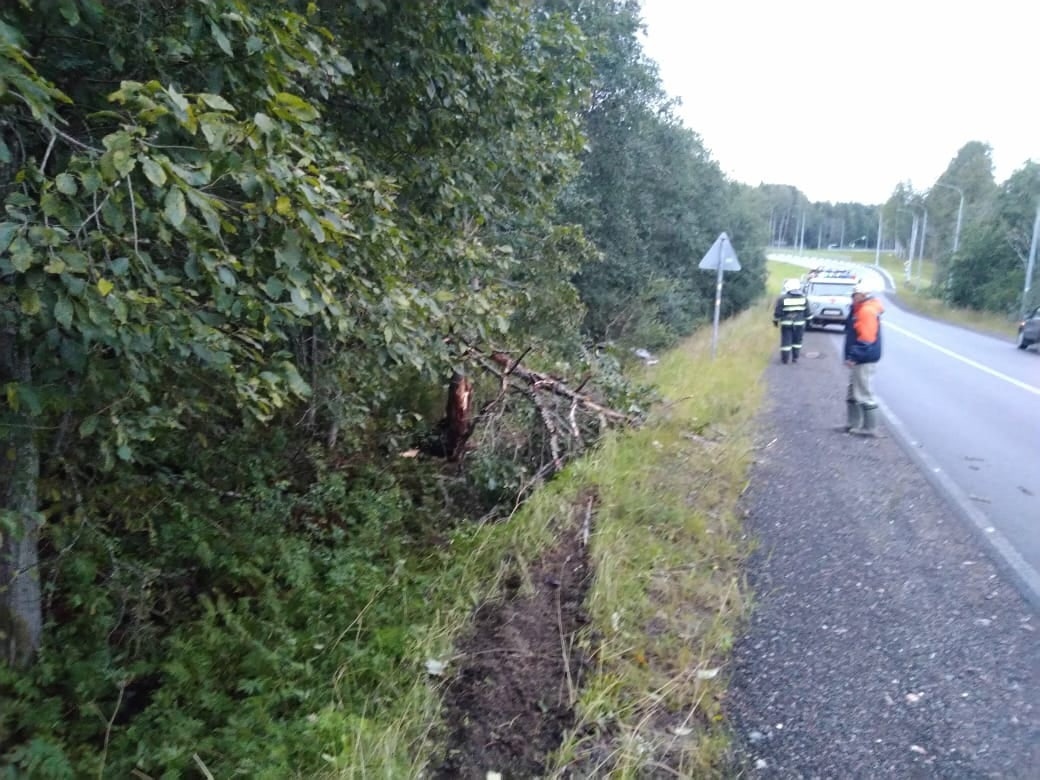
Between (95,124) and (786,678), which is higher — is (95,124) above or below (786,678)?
above

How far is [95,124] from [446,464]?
4698mm

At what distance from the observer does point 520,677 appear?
3.78 meters

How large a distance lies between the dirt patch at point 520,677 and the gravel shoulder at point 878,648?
2.63 feet

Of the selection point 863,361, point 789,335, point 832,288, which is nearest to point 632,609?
point 863,361

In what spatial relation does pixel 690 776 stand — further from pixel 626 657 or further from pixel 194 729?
pixel 194 729

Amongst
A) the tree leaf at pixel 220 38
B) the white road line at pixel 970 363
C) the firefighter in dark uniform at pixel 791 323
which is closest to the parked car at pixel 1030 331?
the white road line at pixel 970 363

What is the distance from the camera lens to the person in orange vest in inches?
355

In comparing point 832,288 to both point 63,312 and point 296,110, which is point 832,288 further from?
point 63,312

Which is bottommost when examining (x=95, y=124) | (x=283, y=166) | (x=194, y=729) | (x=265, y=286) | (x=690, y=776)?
(x=194, y=729)

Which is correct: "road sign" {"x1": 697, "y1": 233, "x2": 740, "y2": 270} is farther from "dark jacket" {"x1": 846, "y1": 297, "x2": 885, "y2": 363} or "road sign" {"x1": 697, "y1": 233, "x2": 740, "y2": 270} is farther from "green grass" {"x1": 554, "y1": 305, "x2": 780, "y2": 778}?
"green grass" {"x1": 554, "y1": 305, "x2": 780, "y2": 778}

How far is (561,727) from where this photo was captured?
3438 mm

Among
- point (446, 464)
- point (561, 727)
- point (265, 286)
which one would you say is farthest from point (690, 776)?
point (446, 464)

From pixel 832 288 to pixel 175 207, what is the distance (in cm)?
2521

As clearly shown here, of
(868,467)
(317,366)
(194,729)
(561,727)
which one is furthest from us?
(868,467)
